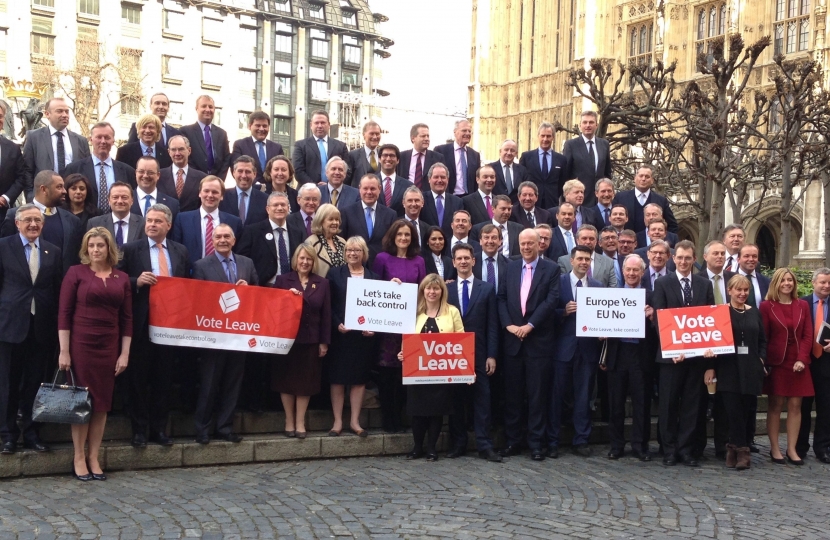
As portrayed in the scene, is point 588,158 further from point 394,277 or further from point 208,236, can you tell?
point 208,236

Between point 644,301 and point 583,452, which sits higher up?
point 644,301

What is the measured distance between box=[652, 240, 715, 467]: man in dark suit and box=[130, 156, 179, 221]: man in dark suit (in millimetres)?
5293

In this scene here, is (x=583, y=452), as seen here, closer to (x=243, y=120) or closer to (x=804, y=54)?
(x=804, y=54)

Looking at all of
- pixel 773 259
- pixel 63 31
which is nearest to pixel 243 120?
pixel 63 31

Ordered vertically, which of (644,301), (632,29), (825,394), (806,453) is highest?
(632,29)

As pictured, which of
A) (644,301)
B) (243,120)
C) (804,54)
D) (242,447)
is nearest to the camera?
(242,447)

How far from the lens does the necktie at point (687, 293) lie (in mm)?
Result: 10867

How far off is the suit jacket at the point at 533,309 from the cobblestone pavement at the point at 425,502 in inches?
49.3

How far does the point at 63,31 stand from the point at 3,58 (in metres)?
5.16

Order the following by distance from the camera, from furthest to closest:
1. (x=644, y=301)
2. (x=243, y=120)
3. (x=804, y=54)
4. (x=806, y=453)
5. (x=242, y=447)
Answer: (x=243, y=120), (x=804, y=54), (x=806, y=453), (x=644, y=301), (x=242, y=447)

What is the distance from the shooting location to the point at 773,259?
55125 millimetres

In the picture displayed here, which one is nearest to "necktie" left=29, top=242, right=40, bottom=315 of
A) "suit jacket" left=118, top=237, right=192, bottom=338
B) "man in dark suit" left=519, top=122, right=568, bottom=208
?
"suit jacket" left=118, top=237, right=192, bottom=338

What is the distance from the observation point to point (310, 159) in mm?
13281

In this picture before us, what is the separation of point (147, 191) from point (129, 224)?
74 cm
